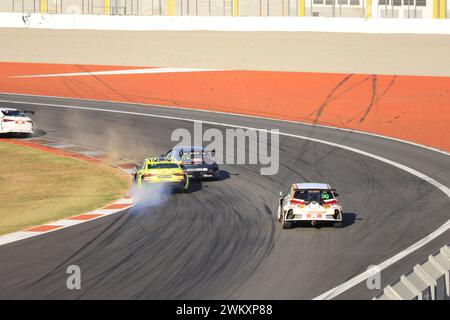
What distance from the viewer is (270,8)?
6100 cm

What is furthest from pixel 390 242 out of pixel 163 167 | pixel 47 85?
pixel 47 85

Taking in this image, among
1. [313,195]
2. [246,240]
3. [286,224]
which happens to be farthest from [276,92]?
[246,240]

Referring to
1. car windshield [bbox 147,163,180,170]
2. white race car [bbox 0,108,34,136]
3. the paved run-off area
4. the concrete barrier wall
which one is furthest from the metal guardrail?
the concrete barrier wall

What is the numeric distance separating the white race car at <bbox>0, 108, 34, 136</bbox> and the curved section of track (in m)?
6.49

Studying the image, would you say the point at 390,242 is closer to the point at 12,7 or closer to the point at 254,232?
the point at 254,232

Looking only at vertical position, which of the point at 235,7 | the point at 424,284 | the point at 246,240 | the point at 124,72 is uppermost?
the point at 235,7

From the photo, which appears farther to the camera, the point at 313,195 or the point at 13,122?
the point at 13,122

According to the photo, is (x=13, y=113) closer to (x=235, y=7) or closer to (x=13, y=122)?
(x=13, y=122)

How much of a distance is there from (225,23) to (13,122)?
16.8 m

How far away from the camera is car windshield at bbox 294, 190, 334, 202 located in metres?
25.8

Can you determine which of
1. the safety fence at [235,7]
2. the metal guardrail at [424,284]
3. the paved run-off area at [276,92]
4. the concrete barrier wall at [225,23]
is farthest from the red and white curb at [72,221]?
the safety fence at [235,7]

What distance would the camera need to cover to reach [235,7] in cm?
6128

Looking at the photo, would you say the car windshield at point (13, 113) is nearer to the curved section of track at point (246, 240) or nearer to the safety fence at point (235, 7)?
the curved section of track at point (246, 240)
